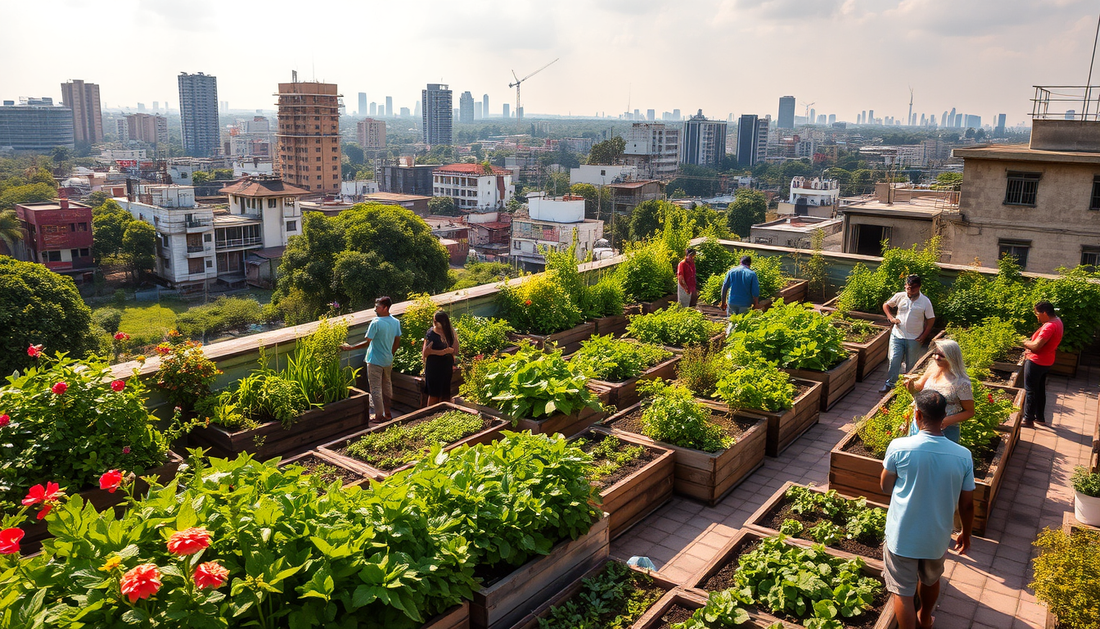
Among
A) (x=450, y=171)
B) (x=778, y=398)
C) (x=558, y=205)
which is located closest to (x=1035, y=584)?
(x=778, y=398)

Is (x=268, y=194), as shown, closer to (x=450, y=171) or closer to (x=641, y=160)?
(x=450, y=171)

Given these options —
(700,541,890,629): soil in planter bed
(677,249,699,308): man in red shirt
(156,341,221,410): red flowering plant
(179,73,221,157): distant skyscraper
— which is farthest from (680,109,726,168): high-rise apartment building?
(700,541,890,629): soil in planter bed

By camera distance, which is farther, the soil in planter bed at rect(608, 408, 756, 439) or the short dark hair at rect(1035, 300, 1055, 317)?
the short dark hair at rect(1035, 300, 1055, 317)

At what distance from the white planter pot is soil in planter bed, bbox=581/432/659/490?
2599 millimetres

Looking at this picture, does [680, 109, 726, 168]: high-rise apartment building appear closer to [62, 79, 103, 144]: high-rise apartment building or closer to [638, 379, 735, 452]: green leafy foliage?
[62, 79, 103, 144]: high-rise apartment building

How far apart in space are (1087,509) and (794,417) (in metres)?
1.98

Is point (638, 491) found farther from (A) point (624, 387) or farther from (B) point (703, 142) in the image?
(B) point (703, 142)

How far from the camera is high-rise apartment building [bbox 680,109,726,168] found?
171125mm

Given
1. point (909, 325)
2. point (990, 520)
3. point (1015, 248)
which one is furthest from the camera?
point (1015, 248)

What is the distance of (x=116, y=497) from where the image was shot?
4199 mm

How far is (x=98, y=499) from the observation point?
4090 millimetres

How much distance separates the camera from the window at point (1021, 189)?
18938mm

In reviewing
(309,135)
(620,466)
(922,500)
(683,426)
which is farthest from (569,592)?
(309,135)

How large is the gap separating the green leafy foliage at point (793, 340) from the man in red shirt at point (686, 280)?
1732 mm
